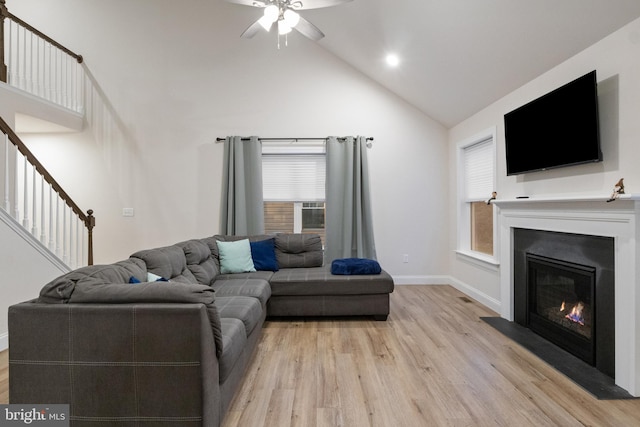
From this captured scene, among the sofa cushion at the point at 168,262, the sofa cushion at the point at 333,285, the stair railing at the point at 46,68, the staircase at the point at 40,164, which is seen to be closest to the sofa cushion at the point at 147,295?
the sofa cushion at the point at 168,262

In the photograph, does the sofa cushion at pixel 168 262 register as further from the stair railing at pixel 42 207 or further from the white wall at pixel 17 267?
the stair railing at pixel 42 207

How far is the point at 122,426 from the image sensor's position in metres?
1.52

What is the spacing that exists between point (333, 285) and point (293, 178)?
2.13 meters

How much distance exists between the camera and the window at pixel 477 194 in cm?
410

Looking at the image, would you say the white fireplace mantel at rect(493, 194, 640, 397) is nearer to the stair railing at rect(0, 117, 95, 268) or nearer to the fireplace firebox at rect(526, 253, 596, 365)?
the fireplace firebox at rect(526, 253, 596, 365)

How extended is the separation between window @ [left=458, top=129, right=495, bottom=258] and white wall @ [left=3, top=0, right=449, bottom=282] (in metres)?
0.85

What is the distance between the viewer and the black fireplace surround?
226 centimetres

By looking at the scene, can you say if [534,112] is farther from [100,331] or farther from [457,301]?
[100,331]

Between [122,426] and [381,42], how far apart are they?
4260 mm

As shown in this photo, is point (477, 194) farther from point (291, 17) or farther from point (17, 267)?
point (17, 267)

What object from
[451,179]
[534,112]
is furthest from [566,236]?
[451,179]

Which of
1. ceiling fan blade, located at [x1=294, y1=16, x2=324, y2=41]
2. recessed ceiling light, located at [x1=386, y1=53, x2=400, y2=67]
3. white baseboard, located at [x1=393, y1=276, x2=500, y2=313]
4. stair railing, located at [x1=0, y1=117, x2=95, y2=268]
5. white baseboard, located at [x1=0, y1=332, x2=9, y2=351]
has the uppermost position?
recessed ceiling light, located at [x1=386, y1=53, x2=400, y2=67]

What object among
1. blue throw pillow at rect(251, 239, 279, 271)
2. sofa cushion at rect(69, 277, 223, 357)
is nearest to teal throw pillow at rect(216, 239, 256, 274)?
blue throw pillow at rect(251, 239, 279, 271)

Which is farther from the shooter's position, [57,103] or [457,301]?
[57,103]
